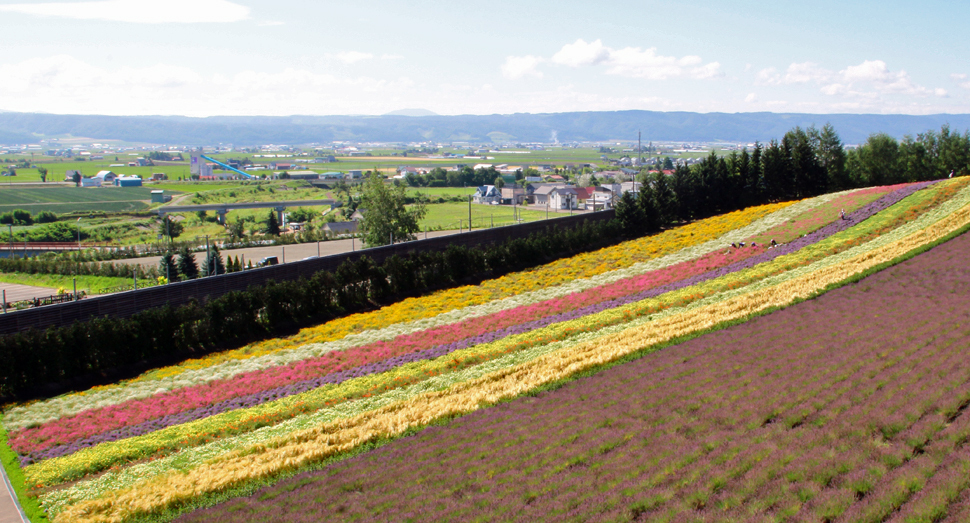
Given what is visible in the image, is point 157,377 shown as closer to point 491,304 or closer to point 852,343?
point 491,304

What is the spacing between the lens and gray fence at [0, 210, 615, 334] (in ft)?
88.1

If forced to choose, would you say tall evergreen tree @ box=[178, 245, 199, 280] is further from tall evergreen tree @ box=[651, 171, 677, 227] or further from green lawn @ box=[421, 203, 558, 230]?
tall evergreen tree @ box=[651, 171, 677, 227]

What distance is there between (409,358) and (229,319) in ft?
37.8

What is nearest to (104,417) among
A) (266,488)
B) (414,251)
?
(266,488)

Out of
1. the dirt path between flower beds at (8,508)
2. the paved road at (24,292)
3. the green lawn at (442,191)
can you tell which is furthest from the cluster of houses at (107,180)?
the dirt path between flower beds at (8,508)

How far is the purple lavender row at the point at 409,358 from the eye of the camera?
19406 millimetres

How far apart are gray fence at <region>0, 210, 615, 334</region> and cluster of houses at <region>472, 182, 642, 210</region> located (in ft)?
200

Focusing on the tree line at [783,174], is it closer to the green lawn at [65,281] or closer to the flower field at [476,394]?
the flower field at [476,394]

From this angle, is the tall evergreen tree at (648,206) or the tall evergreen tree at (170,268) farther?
the tall evergreen tree at (648,206)

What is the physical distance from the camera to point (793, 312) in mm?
22625

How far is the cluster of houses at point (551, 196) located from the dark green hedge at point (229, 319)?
61.2 m

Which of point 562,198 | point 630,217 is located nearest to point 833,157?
point 630,217

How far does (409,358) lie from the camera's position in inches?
989

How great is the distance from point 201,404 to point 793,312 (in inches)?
826
